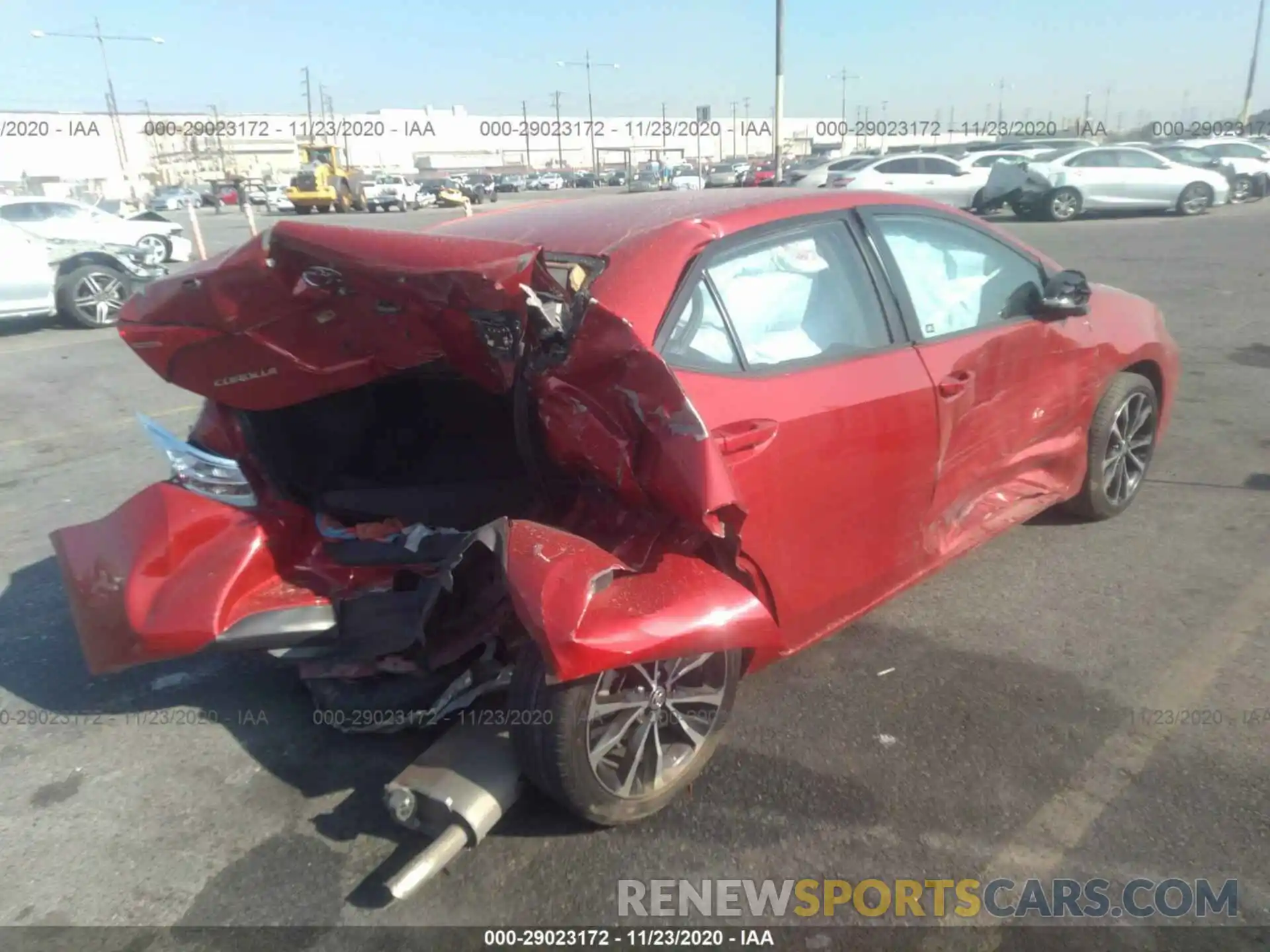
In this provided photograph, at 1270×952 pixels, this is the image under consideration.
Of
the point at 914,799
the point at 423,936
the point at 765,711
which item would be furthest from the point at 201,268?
the point at 914,799

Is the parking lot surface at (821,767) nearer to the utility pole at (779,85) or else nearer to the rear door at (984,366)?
the rear door at (984,366)

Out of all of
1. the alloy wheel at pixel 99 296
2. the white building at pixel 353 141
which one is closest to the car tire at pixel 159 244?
the alloy wheel at pixel 99 296

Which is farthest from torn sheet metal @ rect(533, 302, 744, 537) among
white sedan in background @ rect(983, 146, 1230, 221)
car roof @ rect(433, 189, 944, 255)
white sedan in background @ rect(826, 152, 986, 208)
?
white sedan in background @ rect(983, 146, 1230, 221)

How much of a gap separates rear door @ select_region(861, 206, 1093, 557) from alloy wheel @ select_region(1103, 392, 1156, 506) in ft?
1.09

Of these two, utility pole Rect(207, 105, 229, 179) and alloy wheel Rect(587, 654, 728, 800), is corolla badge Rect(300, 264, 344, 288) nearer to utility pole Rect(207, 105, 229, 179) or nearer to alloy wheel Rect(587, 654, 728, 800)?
alloy wheel Rect(587, 654, 728, 800)

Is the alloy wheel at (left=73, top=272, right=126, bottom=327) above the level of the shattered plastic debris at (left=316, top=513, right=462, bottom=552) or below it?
below

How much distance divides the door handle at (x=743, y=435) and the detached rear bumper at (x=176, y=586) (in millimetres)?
1342

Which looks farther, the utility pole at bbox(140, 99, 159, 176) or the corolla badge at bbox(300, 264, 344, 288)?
the utility pole at bbox(140, 99, 159, 176)

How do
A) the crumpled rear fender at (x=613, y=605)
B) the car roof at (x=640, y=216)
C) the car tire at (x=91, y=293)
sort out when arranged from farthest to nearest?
the car tire at (x=91, y=293), the car roof at (x=640, y=216), the crumpled rear fender at (x=613, y=605)

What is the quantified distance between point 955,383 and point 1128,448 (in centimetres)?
177

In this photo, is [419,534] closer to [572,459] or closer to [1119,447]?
[572,459]

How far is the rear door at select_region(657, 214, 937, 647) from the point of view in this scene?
269 centimetres

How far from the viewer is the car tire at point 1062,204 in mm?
20891

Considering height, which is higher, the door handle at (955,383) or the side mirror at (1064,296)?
the side mirror at (1064,296)
